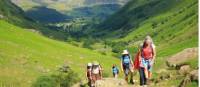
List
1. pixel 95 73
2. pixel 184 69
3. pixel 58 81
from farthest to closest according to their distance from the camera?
1. pixel 58 81
2. pixel 95 73
3. pixel 184 69

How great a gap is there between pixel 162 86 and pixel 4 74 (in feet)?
415

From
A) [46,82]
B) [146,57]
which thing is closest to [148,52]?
[146,57]

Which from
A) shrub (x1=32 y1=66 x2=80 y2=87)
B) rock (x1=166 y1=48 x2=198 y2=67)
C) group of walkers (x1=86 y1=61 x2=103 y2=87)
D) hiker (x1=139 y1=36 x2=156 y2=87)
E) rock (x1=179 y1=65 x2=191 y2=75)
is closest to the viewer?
hiker (x1=139 y1=36 x2=156 y2=87)

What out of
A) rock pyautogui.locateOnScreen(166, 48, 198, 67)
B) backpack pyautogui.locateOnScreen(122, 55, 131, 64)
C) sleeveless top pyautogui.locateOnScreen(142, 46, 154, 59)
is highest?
rock pyautogui.locateOnScreen(166, 48, 198, 67)

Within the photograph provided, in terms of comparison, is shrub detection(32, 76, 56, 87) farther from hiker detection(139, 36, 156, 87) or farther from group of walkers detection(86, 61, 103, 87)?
hiker detection(139, 36, 156, 87)

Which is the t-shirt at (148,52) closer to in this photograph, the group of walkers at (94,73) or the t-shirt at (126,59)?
the t-shirt at (126,59)

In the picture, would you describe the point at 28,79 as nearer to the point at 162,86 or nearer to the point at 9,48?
the point at 9,48

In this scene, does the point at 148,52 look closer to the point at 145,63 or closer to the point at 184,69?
the point at 145,63

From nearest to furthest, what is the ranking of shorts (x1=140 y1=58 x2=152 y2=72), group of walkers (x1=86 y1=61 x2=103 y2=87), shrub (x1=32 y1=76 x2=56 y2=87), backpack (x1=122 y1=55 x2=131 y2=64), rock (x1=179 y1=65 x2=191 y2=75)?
shorts (x1=140 y1=58 x2=152 y2=72) → rock (x1=179 y1=65 x2=191 y2=75) → backpack (x1=122 y1=55 x2=131 y2=64) → group of walkers (x1=86 y1=61 x2=103 y2=87) → shrub (x1=32 y1=76 x2=56 y2=87)

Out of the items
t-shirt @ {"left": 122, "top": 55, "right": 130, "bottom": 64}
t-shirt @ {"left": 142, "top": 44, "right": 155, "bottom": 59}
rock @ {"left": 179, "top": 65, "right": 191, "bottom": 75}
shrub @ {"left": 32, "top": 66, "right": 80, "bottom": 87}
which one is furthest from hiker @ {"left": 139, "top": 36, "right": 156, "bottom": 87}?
shrub @ {"left": 32, "top": 66, "right": 80, "bottom": 87}

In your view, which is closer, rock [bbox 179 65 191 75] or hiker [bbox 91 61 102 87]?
rock [bbox 179 65 191 75]

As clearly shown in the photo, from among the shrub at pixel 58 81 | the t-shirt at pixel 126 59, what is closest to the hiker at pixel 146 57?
the t-shirt at pixel 126 59

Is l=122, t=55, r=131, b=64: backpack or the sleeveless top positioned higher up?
l=122, t=55, r=131, b=64: backpack

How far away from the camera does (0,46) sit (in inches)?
7520
